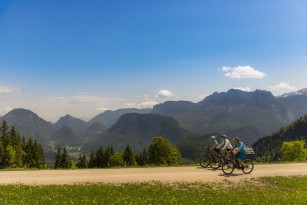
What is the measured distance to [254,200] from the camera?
17.0 m

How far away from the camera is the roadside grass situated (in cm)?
1700

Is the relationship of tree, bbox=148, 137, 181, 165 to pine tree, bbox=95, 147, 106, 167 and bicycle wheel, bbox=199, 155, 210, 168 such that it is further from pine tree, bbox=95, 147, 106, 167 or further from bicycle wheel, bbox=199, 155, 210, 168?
bicycle wheel, bbox=199, 155, 210, 168

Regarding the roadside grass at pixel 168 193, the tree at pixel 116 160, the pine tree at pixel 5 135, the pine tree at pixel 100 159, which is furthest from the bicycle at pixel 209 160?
the pine tree at pixel 5 135

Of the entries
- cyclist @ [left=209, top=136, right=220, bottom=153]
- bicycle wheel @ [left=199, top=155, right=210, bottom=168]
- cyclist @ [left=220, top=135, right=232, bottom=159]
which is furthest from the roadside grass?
bicycle wheel @ [left=199, top=155, right=210, bottom=168]

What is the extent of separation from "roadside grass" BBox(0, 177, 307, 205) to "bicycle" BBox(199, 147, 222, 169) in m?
5.53

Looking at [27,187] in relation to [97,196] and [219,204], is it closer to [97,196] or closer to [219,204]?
[97,196]

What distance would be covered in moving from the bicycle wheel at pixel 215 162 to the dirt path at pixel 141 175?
4.51ft

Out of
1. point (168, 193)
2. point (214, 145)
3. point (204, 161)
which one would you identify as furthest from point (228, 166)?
point (168, 193)

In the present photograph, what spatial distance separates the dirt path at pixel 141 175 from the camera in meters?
23.6

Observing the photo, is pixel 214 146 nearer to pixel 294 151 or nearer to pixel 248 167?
pixel 248 167

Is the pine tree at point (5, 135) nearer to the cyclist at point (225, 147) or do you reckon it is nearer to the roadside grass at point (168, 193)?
the roadside grass at point (168, 193)

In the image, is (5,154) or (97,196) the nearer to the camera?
(97,196)

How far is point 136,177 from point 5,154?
7049cm

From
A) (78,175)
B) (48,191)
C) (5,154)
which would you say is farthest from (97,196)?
(5,154)
